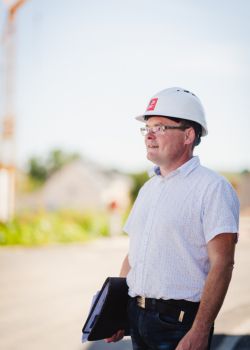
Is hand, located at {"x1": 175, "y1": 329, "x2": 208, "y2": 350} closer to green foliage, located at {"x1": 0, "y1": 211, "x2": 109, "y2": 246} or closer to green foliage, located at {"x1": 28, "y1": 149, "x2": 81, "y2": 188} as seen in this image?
green foliage, located at {"x1": 0, "y1": 211, "x2": 109, "y2": 246}

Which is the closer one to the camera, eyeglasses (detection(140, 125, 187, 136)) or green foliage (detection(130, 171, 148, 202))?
eyeglasses (detection(140, 125, 187, 136))

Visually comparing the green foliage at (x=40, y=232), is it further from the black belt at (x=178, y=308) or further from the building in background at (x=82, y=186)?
the building in background at (x=82, y=186)

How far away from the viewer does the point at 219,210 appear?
2232 mm

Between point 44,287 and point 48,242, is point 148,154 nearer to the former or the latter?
point 44,287

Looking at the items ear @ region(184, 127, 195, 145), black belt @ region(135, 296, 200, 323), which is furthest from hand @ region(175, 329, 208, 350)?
ear @ region(184, 127, 195, 145)

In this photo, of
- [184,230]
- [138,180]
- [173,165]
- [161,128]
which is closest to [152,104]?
[161,128]

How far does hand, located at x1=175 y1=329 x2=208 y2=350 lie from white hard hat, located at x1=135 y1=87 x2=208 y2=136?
1077 mm

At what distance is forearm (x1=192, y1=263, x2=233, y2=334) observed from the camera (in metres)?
2.19

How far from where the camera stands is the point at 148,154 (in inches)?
102

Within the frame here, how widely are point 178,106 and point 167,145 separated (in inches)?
8.5

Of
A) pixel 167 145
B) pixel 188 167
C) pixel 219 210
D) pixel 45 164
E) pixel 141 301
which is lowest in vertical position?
pixel 45 164

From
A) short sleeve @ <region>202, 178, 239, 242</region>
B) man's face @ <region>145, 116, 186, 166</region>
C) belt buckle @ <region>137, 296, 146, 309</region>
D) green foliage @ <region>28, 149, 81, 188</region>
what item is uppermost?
man's face @ <region>145, 116, 186, 166</region>

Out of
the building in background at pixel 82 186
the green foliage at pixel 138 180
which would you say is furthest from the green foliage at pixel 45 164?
the green foliage at pixel 138 180

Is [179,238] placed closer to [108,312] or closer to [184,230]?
[184,230]
